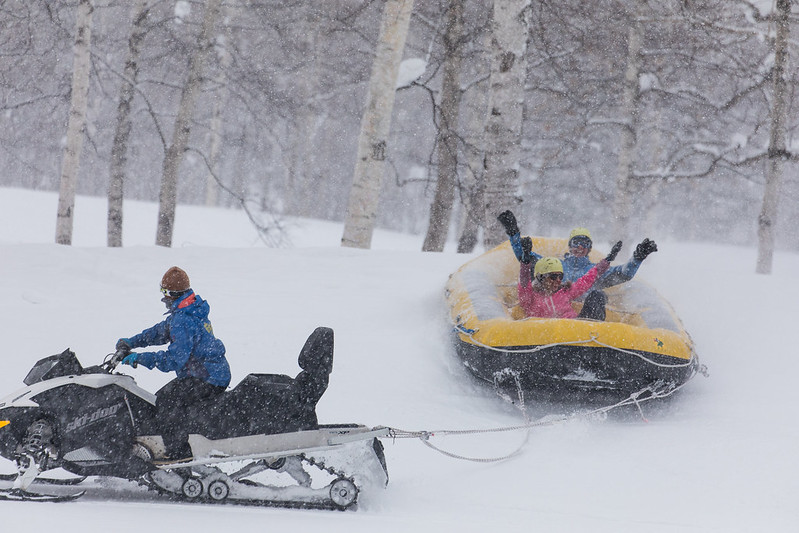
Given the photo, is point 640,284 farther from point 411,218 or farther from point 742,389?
point 411,218

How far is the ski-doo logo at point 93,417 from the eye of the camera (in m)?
3.72

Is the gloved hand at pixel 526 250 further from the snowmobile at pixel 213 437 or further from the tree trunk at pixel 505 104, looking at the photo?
the snowmobile at pixel 213 437

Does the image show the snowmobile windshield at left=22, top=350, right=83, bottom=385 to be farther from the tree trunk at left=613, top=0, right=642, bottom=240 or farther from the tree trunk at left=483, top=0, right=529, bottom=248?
the tree trunk at left=613, top=0, right=642, bottom=240

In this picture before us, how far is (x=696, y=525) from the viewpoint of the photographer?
360cm

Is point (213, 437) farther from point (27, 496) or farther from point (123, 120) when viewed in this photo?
point (123, 120)

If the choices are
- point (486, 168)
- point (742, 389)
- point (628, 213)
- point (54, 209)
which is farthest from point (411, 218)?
point (742, 389)

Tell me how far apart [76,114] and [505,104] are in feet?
19.4

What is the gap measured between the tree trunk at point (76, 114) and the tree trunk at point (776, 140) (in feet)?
30.8

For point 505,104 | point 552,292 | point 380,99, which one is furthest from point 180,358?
point 380,99

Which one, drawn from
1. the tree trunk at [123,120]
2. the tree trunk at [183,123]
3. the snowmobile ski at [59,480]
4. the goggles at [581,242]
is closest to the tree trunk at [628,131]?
the goggles at [581,242]

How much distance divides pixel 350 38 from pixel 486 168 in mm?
19591

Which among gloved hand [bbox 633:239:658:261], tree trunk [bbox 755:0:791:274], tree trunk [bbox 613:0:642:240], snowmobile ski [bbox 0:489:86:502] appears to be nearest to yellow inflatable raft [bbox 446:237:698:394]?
gloved hand [bbox 633:239:658:261]

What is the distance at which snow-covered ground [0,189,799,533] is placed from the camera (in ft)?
12.1

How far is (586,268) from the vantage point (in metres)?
7.39
